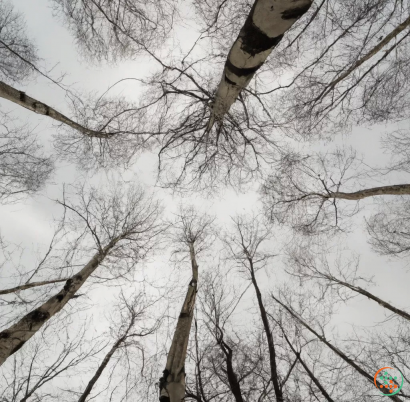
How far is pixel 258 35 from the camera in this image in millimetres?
2445

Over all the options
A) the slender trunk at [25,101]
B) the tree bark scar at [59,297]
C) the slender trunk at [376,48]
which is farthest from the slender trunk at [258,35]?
the tree bark scar at [59,297]

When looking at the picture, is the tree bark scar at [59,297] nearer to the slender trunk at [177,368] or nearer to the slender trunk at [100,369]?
the slender trunk at [177,368]

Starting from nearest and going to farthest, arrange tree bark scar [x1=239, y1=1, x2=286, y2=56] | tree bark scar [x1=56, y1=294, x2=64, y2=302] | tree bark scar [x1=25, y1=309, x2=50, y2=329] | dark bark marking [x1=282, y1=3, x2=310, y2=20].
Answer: dark bark marking [x1=282, y1=3, x2=310, y2=20] → tree bark scar [x1=239, y1=1, x2=286, y2=56] → tree bark scar [x1=25, y1=309, x2=50, y2=329] → tree bark scar [x1=56, y1=294, x2=64, y2=302]

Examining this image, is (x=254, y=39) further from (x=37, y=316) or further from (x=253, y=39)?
(x=37, y=316)

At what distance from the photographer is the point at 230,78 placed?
3.45 meters

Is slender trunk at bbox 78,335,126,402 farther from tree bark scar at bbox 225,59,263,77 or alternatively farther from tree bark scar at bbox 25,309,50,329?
tree bark scar at bbox 225,59,263,77

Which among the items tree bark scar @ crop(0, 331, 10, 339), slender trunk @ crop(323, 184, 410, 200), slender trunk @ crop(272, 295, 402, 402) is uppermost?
slender trunk @ crop(323, 184, 410, 200)

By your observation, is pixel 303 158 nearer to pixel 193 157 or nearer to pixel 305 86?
pixel 305 86

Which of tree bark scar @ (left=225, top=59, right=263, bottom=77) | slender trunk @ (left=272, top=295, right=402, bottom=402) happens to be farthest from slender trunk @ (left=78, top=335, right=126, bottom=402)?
tree bark scar @ (left=225, top=59, right=263, bottom=77)

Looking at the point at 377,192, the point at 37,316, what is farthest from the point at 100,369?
the point at 377,192

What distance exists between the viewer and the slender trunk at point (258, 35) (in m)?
2.08

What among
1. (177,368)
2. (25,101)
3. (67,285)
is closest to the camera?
(177,368)

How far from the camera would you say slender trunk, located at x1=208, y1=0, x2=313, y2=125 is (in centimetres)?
208

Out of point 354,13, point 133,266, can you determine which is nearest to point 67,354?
point 133,266
